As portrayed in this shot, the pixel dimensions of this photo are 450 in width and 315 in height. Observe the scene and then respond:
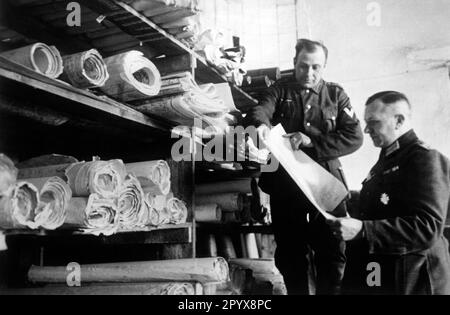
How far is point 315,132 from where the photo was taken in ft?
7.70

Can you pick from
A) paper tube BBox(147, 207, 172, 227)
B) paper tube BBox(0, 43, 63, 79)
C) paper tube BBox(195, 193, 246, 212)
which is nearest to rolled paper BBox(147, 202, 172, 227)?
paper tube BBox(147, 207, 172, 227)

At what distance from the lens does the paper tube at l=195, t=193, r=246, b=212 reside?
113 inches

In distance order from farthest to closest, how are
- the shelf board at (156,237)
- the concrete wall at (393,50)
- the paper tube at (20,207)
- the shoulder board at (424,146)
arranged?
the concrete wall at (393,50) → the shelf board at (156,237) → the shoulder board at (424,146) → the paper tube at (20,207)

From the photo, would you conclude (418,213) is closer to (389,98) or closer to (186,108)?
(389,98)

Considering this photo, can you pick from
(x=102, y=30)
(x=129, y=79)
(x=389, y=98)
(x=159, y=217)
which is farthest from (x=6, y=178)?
(x=389, y=98)

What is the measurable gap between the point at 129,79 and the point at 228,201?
1.36 m

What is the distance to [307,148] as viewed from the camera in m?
2.21

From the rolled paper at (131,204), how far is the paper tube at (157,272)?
0.80 ft

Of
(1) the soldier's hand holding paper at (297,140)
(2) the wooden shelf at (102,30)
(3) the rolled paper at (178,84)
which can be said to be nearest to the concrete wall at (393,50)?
(1) the soldier's hand holding paper at (297,140)

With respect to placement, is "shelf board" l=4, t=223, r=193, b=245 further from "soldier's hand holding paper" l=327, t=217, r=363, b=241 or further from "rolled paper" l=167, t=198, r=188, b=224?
"soldier's hand holding paper" l=327, t=217, r=363, b=241

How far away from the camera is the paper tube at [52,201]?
1423 mm

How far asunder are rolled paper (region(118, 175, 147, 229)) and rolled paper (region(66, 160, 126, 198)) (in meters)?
0.06

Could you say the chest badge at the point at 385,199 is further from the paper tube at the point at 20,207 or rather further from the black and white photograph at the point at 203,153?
the paper tube at the point at 20,207
